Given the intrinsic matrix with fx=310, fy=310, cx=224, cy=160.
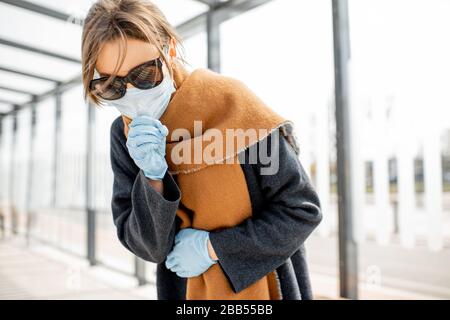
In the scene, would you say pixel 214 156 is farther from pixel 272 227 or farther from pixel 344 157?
pixel 344 157

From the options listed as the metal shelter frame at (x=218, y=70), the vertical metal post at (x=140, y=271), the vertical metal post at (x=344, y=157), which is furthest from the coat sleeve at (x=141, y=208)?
the vertical metal post at (x=140, y=271)

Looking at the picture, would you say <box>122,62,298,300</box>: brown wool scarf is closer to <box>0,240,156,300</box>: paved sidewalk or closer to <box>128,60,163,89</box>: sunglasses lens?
<box>128,60,163,89</box>: sunglasses lens

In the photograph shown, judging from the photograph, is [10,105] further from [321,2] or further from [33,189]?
[321,2]

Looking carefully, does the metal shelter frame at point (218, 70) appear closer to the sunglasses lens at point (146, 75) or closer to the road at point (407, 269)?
the road at point (407, 269)

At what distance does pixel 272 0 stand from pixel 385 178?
112cm

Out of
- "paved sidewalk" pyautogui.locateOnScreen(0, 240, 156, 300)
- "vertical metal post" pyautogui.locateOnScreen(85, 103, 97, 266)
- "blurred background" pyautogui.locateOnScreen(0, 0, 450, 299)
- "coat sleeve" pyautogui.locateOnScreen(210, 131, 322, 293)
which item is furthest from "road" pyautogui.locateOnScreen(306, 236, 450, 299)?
"vertical metal post" pyautogui.locateOnScreen(85, 103, 97, 266)

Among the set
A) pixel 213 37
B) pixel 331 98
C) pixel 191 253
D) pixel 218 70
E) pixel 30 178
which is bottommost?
pixel 191 253

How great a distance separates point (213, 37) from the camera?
1825 mm

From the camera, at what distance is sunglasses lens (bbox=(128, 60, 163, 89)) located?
0.60 meters

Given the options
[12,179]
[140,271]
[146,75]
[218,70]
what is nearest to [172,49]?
[146,75]

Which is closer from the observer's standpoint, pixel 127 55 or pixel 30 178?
pixel 127 55

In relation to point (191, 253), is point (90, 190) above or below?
above

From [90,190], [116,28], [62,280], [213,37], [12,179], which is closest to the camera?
[116,28]

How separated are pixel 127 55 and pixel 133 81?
5cm
